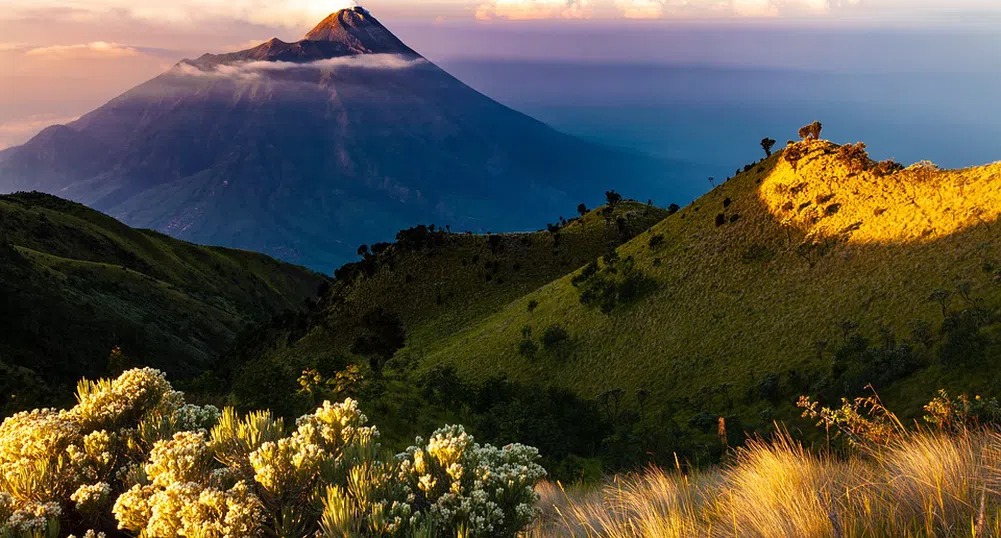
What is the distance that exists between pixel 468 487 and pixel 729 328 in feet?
153

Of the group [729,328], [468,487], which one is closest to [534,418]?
[729,328]

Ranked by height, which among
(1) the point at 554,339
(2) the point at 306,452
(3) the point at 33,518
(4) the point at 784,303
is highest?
(2) the point at 306,452

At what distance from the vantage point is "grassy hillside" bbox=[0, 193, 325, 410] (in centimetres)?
5869

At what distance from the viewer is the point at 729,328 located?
158 ft

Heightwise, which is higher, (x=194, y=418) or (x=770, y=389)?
(x=194, y=418)

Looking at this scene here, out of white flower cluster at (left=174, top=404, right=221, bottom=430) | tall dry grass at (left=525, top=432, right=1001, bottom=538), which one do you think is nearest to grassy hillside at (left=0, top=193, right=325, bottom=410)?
white flower cluster at (left=174, top=404, right=221, bottom=430)

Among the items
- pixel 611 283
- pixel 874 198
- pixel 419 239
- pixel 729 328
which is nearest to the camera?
pixel 729 328

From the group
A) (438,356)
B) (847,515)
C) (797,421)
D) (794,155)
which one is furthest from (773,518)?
(794,155)

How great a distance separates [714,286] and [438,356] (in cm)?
3221

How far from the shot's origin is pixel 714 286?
53844mm

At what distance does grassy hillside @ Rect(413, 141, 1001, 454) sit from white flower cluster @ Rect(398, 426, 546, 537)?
30504 millimetres

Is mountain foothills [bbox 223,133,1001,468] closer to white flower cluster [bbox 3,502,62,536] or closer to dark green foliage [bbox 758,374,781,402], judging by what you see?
dark green foliage [bbox 758,374,781,402]

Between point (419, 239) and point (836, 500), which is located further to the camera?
point (419, 239)

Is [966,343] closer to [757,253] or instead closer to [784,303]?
[784,303]
